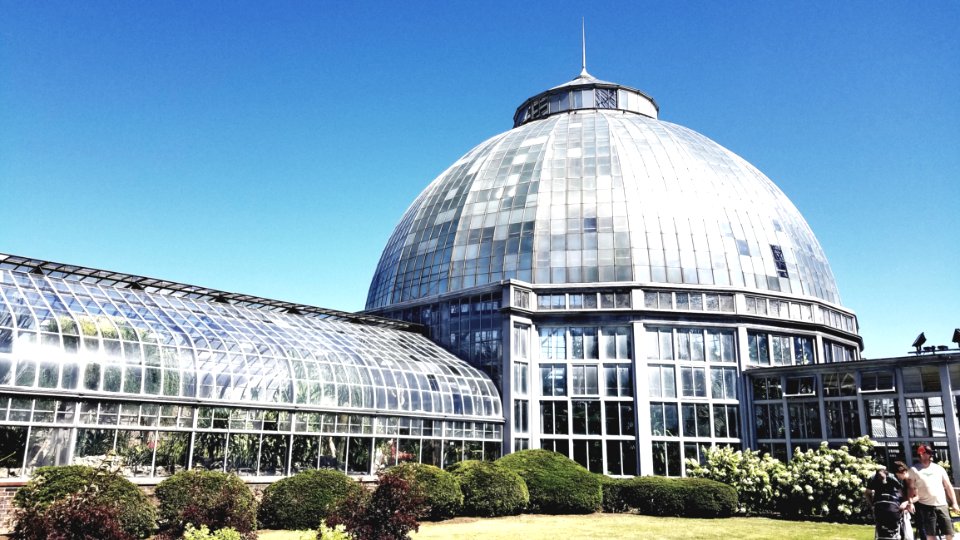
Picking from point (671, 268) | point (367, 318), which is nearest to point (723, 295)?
point (671, 268)

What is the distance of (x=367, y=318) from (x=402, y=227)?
16174 mm

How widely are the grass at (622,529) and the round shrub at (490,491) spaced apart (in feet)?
2.10

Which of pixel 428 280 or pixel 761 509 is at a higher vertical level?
pixel 428 280

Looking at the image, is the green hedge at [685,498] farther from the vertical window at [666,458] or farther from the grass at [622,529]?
the vertical window at [666,458]

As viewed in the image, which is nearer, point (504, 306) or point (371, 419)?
point (371, 419)

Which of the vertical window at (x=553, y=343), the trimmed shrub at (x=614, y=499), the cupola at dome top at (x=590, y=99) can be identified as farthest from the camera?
the cupola at dome top at (x=590, y=99)

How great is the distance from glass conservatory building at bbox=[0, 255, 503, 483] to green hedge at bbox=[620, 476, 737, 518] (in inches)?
412

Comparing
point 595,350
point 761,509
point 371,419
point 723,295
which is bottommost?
point 761,509

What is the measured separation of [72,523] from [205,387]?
1608cm

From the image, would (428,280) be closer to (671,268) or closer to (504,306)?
(504,306)

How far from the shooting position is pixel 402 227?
6138 centimetres

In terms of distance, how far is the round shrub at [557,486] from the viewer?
34.0m

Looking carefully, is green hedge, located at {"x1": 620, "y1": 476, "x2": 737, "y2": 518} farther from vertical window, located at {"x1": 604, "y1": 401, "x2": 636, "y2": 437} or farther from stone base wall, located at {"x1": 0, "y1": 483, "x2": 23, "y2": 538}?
stone base wall, located at {"x1": 0, "y1": 483, "x2": 23, "y2": 538}

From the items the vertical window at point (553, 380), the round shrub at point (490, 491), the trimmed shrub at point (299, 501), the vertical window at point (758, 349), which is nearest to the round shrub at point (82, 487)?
the trimmed shrub at point (299, 501)
